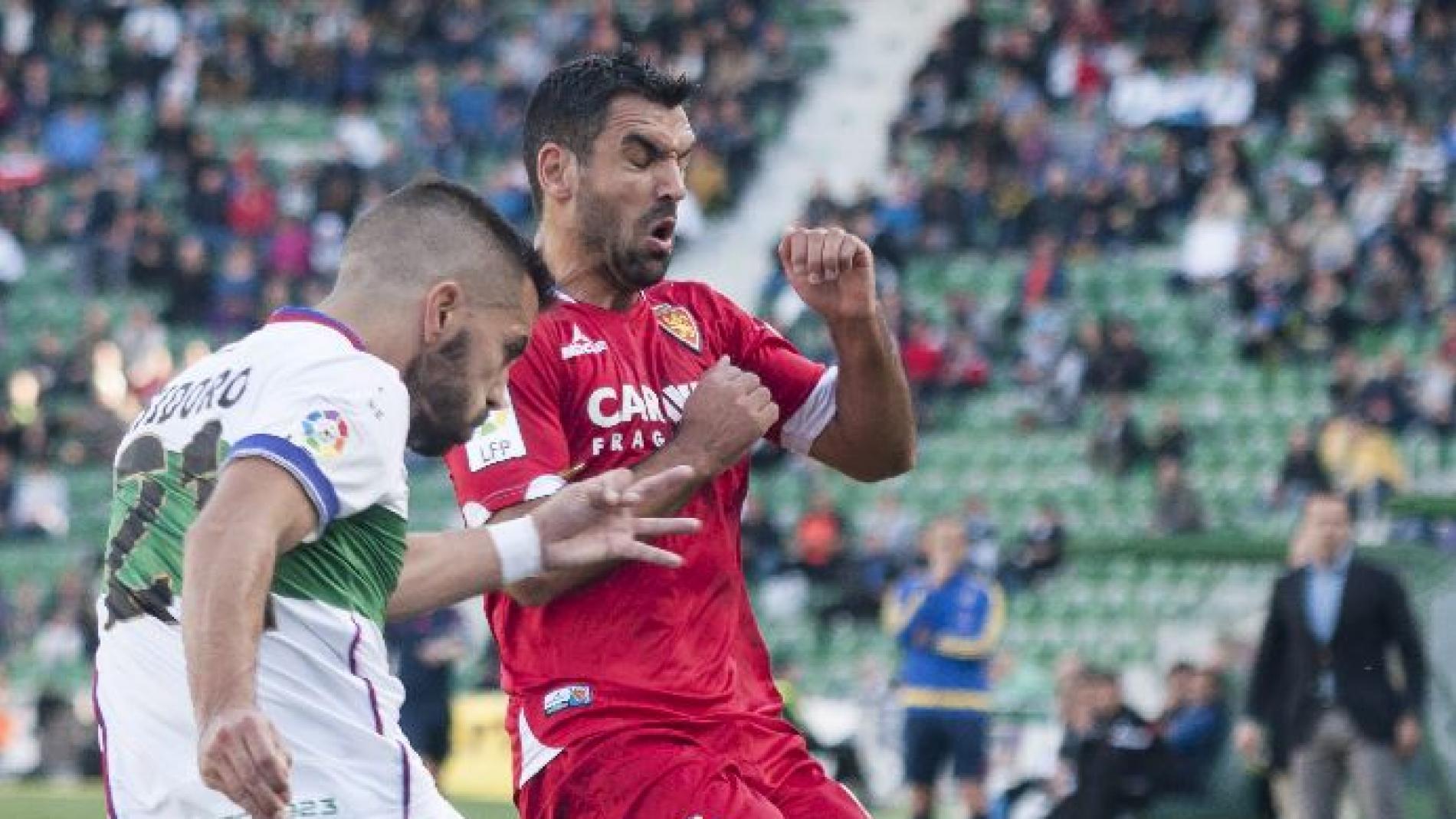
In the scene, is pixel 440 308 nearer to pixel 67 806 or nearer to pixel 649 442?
pixel 649 442

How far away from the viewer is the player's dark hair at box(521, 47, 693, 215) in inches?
255

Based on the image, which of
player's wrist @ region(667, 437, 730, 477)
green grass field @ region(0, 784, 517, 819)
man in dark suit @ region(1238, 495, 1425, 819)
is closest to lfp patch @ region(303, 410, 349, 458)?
player's wrist @ region(667, 437, 730, 477)

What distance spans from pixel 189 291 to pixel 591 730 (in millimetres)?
23692

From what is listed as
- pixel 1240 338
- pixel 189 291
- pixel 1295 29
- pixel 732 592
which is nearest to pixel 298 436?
pixel 732 592

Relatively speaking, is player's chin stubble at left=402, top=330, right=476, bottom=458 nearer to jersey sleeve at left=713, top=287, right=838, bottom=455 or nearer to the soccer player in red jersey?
the soccer player in red jersey

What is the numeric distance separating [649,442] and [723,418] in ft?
0.72

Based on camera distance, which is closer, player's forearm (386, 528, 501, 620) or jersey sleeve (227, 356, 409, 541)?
Answer: jersey sleeve (227, 356, 409, 541)

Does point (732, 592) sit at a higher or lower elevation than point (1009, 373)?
higher

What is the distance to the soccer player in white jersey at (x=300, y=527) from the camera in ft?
14.5

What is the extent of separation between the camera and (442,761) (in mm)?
18266

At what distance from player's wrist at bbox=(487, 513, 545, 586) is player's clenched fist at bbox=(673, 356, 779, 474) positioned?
66cm

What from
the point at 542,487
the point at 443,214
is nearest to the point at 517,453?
the point at 542,487

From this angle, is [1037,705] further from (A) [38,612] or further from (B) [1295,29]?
(A) [38,612]

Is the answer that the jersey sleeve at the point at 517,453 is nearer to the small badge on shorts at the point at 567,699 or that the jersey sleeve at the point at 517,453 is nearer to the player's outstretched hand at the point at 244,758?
the small badge on shorts at the point at 567,699
